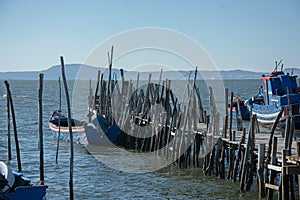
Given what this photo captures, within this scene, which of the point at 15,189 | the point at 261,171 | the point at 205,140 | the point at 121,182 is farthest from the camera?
the point at 205,140

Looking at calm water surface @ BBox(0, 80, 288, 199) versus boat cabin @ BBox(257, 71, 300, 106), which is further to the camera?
boat cabin @ BBox(257, 71, 300, 106)

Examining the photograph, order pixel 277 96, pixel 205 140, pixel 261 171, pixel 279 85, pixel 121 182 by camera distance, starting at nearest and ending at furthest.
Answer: pixel 261 171, pixel 121 182, pixel 205 140, pixel 277 96, pixel 279 85

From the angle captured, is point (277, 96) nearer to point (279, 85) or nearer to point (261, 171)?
point (279, 85)

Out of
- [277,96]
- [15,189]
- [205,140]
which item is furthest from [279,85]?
[15,189]

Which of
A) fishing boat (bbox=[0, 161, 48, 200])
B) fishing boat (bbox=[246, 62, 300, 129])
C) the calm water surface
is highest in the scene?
fishing boat (bbox=[246, 62, 300, 129])

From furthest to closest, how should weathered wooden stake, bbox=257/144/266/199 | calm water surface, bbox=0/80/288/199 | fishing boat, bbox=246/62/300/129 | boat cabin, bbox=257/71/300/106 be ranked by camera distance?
boat cabin, bbox=257/71/300/106 → fishing boat, bbox=246/62/300/129 → calm water surface, bbox=0/80/288/199 → weathered wooden stake, bbox=257/144/266/199

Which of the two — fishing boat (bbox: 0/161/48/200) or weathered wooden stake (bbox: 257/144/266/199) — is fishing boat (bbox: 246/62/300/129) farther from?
fishing boat (bbox: 0/161/48/200)

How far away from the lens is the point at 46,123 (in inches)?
1687

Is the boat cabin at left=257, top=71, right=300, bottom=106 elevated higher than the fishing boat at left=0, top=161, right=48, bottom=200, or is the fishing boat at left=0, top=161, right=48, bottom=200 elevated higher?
the boat cabin at left=257, top=71, right=300, bottom=106

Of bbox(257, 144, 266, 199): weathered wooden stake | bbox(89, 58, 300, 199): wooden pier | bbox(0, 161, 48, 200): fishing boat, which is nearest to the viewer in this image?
bbox(0, 161, 48, 200): fishing boat

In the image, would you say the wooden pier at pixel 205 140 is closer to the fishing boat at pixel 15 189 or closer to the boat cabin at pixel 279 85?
the fishing boat at pixel 15 189

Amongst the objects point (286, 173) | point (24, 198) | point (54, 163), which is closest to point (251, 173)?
point (286, 173)

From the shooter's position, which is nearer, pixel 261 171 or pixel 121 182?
pixel 261 171

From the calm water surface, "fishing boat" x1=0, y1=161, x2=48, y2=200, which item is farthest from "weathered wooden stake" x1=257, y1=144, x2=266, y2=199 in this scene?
"fishing boat" x1=0, y1=161, x2=48, y2=200
